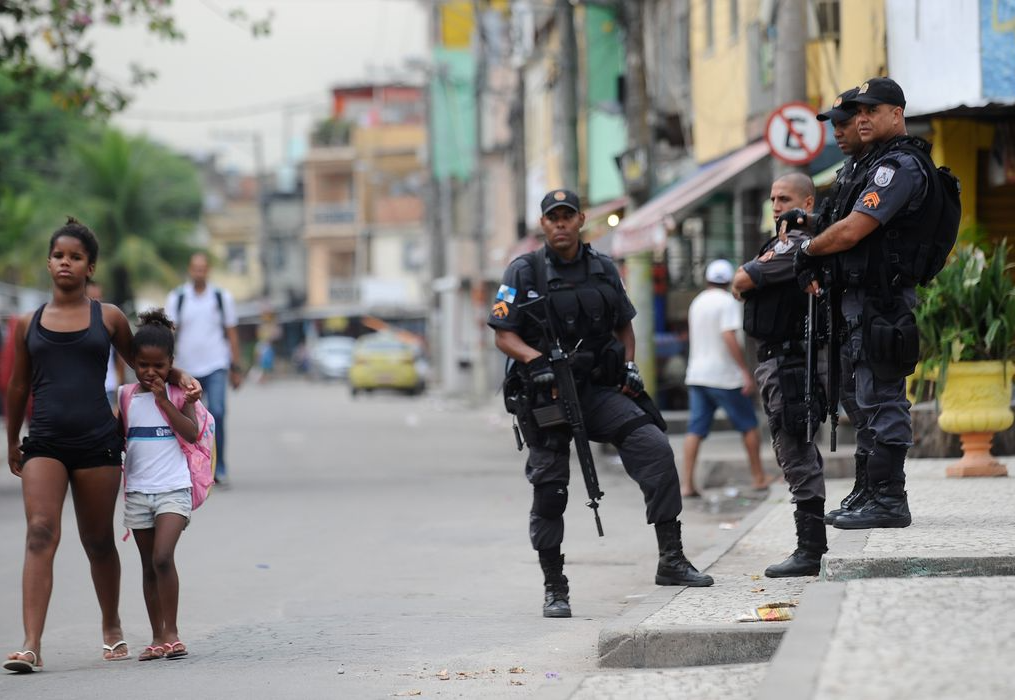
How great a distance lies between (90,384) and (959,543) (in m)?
3.51

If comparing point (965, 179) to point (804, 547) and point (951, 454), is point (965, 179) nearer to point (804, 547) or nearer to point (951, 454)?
point (951, 454)

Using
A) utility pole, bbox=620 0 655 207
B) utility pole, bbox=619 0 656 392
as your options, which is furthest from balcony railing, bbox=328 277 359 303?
utility pole, bbox=620 0 655 207

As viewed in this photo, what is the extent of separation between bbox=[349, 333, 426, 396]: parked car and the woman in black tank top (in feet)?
110

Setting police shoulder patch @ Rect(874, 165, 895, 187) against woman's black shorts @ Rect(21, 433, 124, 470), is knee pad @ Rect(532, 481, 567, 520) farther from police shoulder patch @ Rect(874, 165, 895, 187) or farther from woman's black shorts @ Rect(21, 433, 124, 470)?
police shoulder patch @ Rect(874, 165, 895, 187)

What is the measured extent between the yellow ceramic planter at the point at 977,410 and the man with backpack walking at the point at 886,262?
3692 millimetres

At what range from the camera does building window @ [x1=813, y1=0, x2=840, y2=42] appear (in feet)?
56.5

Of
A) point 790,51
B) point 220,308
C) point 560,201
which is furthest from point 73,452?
point 790,51

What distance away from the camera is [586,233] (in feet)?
90.9

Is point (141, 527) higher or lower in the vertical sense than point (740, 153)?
lower

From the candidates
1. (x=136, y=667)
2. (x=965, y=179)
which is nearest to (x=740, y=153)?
(x=965, y=179)

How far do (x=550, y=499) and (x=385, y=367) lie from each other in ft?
110

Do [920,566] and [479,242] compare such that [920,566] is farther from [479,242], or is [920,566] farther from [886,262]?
[479,242]

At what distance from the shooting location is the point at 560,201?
24.3 feet

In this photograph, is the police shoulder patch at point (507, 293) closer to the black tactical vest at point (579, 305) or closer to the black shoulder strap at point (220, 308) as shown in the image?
the black tactical vest at point (579, 305)
